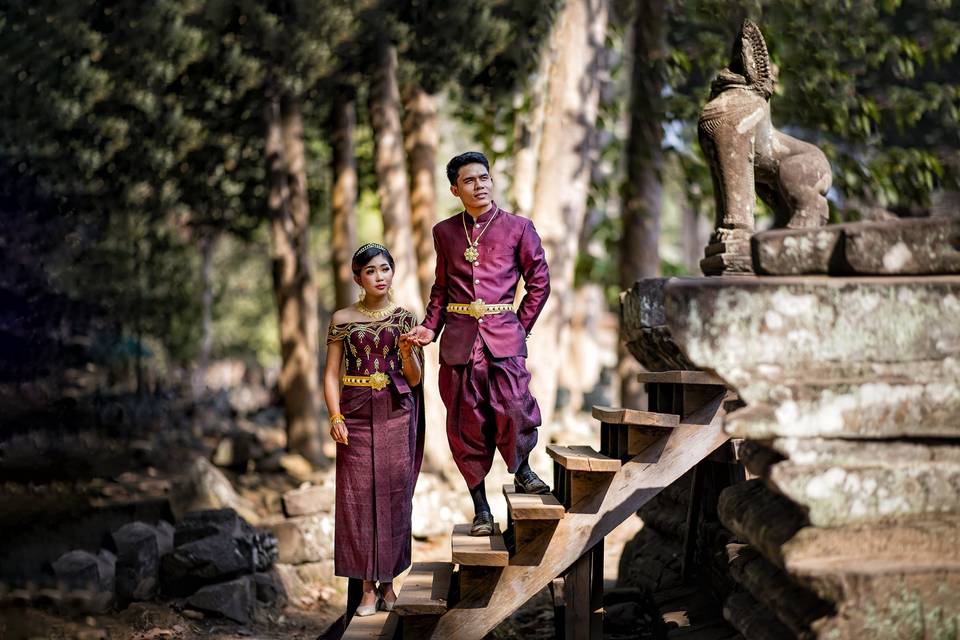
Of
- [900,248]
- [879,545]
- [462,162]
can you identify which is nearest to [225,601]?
[462,162]

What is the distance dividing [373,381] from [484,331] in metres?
0.62

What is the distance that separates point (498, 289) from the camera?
4.88m

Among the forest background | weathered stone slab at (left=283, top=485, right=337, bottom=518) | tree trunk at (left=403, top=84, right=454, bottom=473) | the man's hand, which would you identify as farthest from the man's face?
tree trunk at (left=403, top=84, right=454, bottom=473)

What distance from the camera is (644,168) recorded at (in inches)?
450

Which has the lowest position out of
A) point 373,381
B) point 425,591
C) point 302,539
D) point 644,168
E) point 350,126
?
point 302,539

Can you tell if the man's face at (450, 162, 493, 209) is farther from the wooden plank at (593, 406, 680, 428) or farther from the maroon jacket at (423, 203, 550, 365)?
the wooden plank at (593, 406, 680, 428)

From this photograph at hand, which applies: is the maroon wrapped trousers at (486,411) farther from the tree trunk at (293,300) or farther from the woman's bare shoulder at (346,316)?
the tree trunk at (293,300)

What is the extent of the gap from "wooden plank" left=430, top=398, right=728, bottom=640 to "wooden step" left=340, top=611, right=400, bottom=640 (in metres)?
0.21

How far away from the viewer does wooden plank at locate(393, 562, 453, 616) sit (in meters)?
4.46

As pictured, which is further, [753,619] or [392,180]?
[392,180]

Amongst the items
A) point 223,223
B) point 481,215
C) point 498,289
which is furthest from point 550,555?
point 223,223

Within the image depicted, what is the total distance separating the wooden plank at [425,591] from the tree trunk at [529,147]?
5.23 m

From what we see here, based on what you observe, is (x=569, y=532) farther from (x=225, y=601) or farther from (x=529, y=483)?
(x=225, y=601)

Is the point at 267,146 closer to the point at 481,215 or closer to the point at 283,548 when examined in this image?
the point at 283,548
